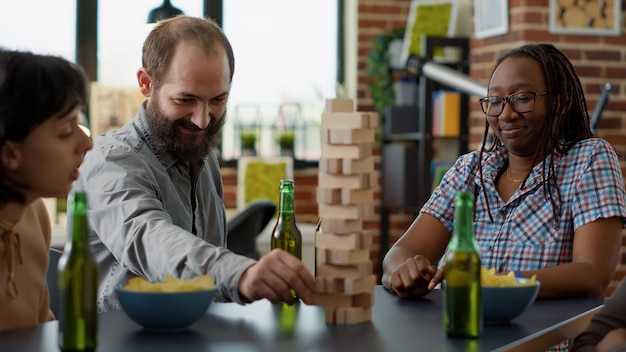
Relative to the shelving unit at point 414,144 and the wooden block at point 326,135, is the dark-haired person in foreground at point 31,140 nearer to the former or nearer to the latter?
the wooden block at point 326,135

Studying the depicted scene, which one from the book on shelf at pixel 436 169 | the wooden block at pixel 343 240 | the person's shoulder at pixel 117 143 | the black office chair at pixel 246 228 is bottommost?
the black office chair at pixel 246 228

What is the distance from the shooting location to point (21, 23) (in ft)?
18.7

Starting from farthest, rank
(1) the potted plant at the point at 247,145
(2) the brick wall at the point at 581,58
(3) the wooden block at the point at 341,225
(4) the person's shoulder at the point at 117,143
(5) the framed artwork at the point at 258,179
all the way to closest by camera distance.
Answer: (1) the potted plant at the point at 247,145 → (5) the framed artwork at the point at 258,179 → (2) the brick wall at the point at 581,58 → (4) the person's shoulder at the point at 117,143 → (3) the wooden block at the point at 341,225

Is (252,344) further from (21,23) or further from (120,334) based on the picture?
(21,23)

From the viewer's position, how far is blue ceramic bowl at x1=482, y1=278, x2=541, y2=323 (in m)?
1.56

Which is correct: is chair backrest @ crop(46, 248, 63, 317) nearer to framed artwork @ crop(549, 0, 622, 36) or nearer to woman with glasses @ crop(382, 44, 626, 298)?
woman with glasses @ crop(382, 44, 626, 298)

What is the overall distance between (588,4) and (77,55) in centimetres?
313

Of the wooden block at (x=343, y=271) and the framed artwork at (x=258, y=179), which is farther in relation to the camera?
the framed artwork at (x=258, y=179)

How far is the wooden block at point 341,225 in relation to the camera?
5.08ft

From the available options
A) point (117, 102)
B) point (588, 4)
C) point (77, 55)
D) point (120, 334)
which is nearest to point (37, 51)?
point (120, 334)

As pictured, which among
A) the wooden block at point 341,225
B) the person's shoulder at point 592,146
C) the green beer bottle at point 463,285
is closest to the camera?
the green beer bottle at point 463,285

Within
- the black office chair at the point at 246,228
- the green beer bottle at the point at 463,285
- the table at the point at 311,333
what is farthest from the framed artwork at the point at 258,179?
the green beer bottle at the point at 463,285

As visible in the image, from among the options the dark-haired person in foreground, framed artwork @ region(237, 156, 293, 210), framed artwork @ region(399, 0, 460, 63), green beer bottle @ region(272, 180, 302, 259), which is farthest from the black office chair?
the dark-haired person in foreground

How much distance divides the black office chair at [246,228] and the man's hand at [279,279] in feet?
8.03
